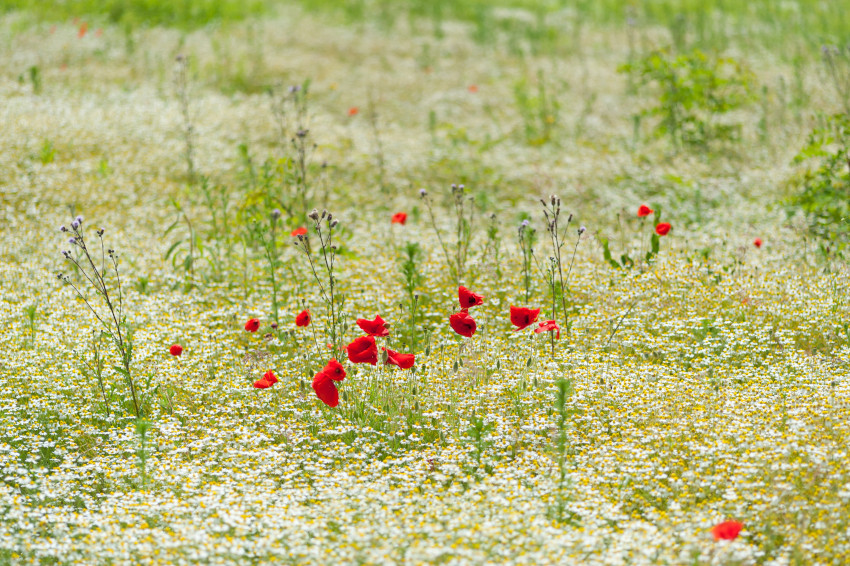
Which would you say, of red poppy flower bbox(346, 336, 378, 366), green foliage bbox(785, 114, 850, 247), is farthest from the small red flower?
green foliage bbox(785, 114, 850, 247)

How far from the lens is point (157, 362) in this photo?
6.40 m

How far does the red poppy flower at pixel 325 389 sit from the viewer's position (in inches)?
202

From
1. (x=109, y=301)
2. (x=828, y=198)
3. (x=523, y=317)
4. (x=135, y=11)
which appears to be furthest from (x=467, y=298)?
(x=135, y=11)

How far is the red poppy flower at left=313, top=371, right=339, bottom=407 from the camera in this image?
513 centimetres

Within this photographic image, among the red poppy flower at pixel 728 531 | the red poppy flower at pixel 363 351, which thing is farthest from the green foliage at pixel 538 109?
the red poppy flower at pixel 728 531

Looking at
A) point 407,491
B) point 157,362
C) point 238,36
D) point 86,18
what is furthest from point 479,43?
point 407,491

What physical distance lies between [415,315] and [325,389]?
6.77ft

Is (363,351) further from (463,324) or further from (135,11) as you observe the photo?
(135,11)

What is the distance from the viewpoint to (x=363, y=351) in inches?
206

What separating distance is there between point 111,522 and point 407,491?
1.59 meters

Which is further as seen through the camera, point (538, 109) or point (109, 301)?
point (538, 109)

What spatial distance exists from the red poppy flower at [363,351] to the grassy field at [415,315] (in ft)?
0.20

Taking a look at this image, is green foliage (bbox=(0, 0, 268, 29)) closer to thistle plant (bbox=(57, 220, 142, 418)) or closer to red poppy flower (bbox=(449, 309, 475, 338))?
thistle plant (bbox=(57, 220, 142, 418))

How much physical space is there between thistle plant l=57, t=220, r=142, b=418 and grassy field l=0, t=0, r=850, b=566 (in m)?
0.05
